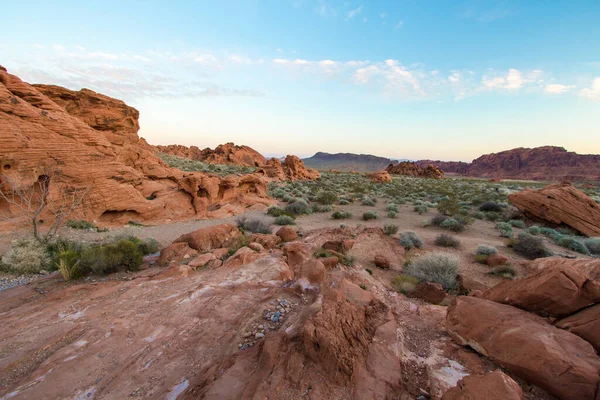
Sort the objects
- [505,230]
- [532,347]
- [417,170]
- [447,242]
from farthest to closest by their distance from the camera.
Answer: [417,170] < [505,230] < [447,242] < [532,347]

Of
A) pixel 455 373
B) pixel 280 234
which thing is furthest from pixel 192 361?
pixel 280 234

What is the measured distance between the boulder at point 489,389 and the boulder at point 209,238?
23.0ft

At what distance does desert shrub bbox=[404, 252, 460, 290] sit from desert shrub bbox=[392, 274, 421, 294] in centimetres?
34

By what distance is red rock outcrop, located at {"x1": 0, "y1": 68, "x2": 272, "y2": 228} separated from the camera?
9883 millimetres

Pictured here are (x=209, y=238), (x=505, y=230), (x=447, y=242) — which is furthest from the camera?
(x=505, y=230)

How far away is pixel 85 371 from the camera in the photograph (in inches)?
115

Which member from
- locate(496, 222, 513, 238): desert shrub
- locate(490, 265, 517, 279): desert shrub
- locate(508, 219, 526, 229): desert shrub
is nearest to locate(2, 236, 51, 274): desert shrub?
locate(490, 265, 517, 279): desert shrub

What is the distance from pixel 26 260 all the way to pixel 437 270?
10.6 meters

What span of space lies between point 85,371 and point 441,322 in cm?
472

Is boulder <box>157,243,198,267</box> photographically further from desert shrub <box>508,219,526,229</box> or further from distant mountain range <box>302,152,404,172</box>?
distant mountain range <box>302,152,404,172</box>

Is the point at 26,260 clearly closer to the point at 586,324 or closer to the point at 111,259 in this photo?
the point at 111,259

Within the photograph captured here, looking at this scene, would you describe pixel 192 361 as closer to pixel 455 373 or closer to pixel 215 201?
pixel 455 373

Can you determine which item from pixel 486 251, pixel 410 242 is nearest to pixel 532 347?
pixel 410 242

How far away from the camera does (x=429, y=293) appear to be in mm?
5703
